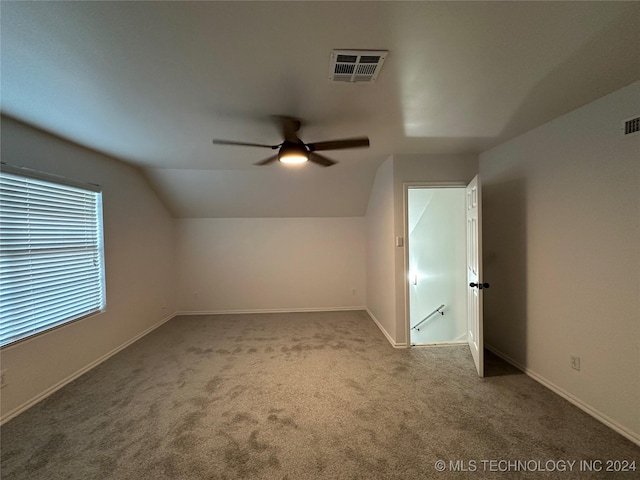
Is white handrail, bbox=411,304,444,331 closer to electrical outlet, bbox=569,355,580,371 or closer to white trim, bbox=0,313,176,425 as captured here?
electrical outlet, bbox=569,355,580,371

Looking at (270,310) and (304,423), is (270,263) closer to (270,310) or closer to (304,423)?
(270,310)

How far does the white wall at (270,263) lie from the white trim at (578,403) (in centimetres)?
269

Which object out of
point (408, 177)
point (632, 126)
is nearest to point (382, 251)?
point (408, 177)

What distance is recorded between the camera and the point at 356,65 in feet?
5.11

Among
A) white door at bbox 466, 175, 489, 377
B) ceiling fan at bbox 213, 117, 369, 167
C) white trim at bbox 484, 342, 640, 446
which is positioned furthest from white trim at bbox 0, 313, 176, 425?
white trim at bbox 484, 342, 640, 446

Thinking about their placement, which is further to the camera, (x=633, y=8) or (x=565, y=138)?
(x=565, y=138)

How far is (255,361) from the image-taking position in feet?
10.2

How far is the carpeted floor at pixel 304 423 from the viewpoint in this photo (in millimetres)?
1682

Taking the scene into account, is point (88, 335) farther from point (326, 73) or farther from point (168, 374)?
point (326, 73)

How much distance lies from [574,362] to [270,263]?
166 inches

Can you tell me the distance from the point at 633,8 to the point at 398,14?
3.47 feet

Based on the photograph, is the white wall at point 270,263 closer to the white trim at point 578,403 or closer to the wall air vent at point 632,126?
the white trim at point 578,403

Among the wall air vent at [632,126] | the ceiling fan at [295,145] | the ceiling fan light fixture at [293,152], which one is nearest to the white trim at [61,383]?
the ceiling fan at [295,145]

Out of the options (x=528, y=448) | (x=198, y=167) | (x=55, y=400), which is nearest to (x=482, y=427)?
(x=528, y=448)
